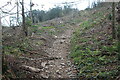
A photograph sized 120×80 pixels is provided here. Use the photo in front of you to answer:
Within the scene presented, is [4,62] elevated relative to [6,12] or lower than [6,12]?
lower

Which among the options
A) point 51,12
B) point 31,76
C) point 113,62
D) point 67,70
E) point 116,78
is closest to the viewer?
point 116,78

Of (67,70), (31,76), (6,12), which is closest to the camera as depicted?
(6,12)

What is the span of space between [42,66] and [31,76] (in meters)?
1.57

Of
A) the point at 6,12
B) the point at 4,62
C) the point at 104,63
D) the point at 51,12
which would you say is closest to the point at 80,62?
the point at 104,63

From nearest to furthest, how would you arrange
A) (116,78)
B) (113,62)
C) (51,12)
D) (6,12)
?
(116,78), (6,12), (113,62), (51,12)

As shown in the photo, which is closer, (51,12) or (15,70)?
(15,70)

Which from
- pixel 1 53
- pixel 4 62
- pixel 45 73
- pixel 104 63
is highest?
pixel 1 53

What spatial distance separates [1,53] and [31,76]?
5.20 ft

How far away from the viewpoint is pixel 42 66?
7188mm

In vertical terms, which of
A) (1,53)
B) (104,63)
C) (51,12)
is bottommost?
(104,63)

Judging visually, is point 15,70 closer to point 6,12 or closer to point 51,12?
point 6,12

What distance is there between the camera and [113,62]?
6.43 m

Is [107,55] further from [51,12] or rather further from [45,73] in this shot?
[51,12]

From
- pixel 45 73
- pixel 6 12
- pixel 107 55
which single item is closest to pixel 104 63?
pixel 107 55
